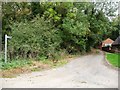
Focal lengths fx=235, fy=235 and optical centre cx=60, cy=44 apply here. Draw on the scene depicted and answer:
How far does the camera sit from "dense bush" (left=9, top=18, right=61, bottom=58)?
1413cm

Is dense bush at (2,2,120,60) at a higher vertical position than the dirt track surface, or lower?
higher

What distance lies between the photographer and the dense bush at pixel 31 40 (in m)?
14.1

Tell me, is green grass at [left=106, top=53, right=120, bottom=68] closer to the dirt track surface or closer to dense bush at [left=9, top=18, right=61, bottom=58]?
the dirt track surface

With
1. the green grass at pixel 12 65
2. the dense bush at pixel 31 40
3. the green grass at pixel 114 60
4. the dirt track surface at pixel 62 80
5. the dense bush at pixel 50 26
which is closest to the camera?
the dirt track surface at pixel 62 80

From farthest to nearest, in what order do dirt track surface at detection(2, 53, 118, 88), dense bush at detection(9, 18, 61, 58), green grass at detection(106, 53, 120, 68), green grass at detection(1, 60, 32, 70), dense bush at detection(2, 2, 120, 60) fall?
dense bush at detection(2, 2, 120, 60)
green grass at detection(106, 53, 120, 68)
dense bush at detection(9, 18, 61, 58)
green grass at detection(1, 60, 32, 70)
dirt track surface at detection(2, 53, 118, 88)

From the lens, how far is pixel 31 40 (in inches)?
578

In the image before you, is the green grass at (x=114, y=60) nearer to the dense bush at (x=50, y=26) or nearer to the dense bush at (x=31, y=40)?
the dense bush at (x=50, y=26)

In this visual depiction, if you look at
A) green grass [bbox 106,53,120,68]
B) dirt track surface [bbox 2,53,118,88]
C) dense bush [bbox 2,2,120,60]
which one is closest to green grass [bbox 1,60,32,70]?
dirt track surface [bbox 2,53,118,88]

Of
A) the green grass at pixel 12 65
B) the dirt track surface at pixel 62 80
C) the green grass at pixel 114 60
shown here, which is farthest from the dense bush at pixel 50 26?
the dirt track surface at pixel 62 80

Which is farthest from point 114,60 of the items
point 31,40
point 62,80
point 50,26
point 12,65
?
point 62,80

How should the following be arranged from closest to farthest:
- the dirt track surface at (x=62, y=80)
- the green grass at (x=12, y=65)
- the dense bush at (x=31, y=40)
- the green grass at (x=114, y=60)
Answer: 1. the dirt track surface at (x=62, y=80)
2. the green grass at (x=12, y=65)
3. the dense bush at (x=31, y=40)
4. the green grass at (x=114, y=60)

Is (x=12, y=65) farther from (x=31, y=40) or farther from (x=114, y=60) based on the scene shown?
(x=114, y=60)

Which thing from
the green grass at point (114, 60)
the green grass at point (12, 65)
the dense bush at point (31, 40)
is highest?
the dense bush at point (31, 40)

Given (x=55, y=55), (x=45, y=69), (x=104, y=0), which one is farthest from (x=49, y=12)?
(x=104, y=0)
